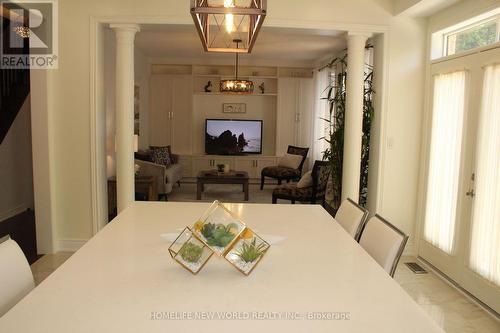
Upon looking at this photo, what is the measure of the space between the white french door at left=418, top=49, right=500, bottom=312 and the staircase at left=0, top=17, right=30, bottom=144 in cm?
493

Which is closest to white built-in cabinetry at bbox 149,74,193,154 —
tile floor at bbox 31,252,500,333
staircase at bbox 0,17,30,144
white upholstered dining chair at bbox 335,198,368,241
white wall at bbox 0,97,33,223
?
white wall at bbox 0,97,33,223

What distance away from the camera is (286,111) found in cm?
938

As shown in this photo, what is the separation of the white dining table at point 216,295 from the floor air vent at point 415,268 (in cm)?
229

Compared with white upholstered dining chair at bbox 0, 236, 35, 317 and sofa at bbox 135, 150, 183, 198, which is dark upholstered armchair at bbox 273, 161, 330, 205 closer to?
sofa at bbox 135, 150, 183, 198

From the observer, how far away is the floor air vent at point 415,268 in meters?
4.09

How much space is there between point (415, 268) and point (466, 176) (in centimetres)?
111

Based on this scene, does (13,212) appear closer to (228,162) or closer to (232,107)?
(228,162)

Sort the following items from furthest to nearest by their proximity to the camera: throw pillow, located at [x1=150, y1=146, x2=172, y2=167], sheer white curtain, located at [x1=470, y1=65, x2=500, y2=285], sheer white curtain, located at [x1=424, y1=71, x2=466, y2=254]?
throw pillow, located at [x1=150, y1=146, x2=172, y2=167], sheer white curtain, located at [x1=424, y1=71, x2=466, y2=254], sheer white curtain, located at [x1=470, y1=65, x2=500, y2=285]

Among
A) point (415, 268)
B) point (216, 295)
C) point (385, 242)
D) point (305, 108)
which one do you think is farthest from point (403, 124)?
point (305, 108)

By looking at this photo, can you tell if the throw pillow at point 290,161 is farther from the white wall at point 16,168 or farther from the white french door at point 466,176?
the white wall at point 16,168

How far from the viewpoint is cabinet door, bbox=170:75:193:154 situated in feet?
30.4

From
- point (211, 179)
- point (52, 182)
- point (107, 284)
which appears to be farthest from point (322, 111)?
point (107, 284)

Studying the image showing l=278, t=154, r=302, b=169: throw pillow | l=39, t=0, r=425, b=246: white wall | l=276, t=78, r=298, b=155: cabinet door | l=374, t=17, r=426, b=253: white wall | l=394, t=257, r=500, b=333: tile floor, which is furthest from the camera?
l=276, t=78, r=298, b=155: cabinet door

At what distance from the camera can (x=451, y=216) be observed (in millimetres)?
3803
